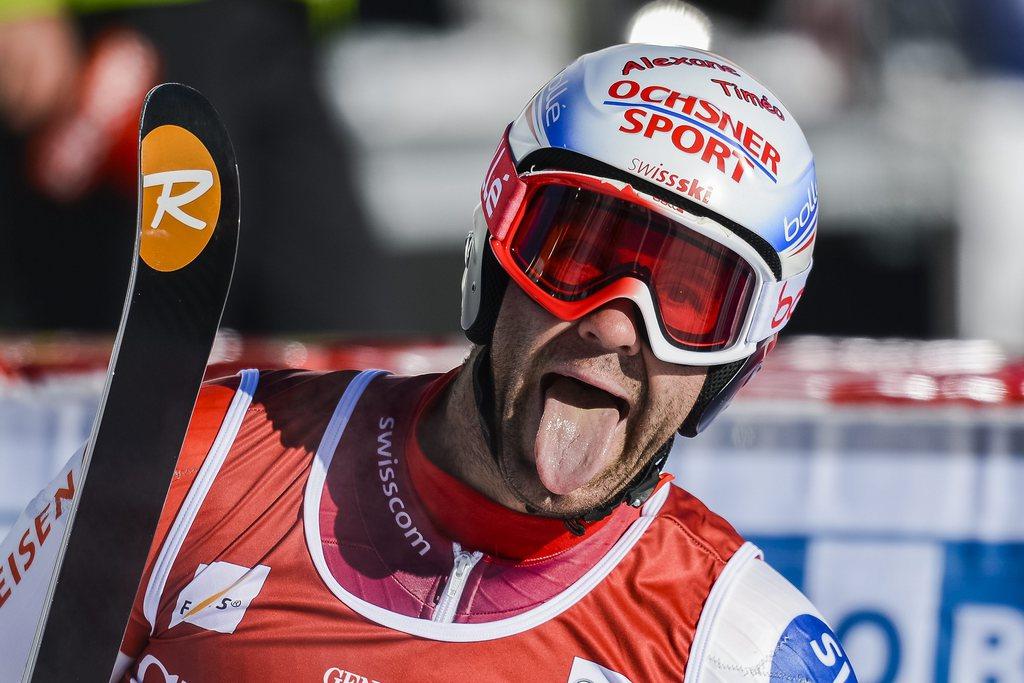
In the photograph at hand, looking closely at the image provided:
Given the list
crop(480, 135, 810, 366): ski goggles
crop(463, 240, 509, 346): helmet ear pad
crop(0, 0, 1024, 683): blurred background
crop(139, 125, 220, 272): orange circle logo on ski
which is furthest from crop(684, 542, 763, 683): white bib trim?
crop(0, 0, 1024, 683): blurred background

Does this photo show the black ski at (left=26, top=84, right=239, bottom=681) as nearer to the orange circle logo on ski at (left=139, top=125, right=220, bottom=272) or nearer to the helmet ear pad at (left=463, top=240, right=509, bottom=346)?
the orange circle logo on ski at (left=139, top=125, right=220, bottom=272)

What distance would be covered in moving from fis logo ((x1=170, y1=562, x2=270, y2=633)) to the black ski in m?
0.09

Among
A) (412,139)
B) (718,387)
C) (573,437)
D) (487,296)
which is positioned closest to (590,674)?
(573,437)

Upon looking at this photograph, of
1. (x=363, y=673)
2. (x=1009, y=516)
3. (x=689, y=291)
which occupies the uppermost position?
(x=689, y=291)

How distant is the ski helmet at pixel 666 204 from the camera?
1804 mm

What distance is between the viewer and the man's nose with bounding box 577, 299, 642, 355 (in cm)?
180

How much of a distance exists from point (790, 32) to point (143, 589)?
4343mm

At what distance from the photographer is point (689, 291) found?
184 centimetres

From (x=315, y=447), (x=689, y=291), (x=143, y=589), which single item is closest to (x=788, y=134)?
(x=689, y=291)

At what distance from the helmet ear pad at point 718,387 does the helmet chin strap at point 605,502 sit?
6 cm

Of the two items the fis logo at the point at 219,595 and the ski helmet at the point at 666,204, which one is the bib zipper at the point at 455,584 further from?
the ski helmet at the point at 666,204

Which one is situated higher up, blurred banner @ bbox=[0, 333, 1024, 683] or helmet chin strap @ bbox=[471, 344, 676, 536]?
helmet chin strap @ bbox=[471, 344, 676, 536]

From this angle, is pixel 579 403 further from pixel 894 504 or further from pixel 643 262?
pixel 894 504

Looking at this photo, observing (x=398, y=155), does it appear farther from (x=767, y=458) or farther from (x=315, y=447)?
(x=315, y=447)
